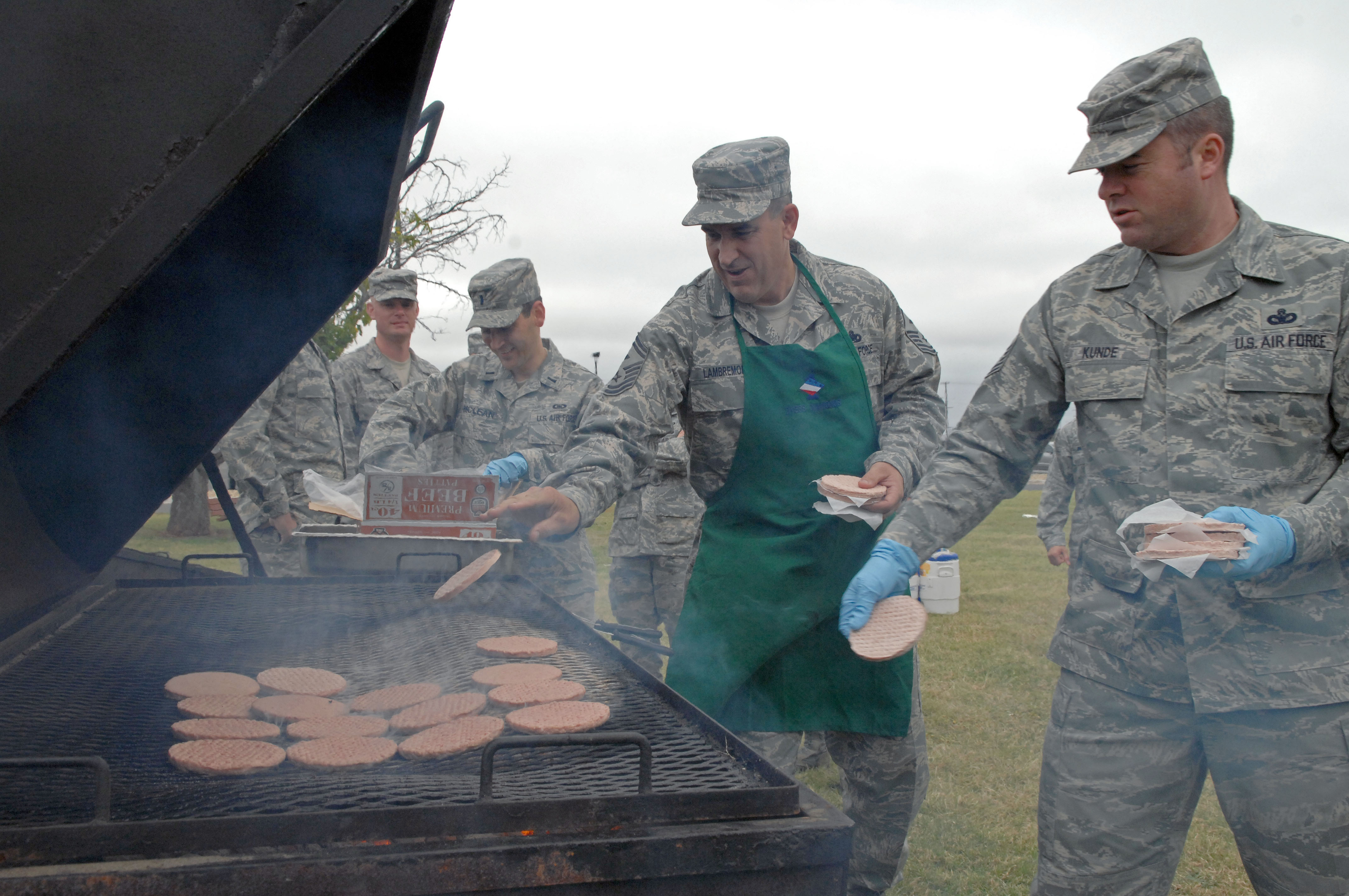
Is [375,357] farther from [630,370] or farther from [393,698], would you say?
[393,698]

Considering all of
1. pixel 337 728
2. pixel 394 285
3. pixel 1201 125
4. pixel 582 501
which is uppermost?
pixel 394 285

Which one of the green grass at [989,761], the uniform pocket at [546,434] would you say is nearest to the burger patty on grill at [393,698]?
the green grass at [989,761]

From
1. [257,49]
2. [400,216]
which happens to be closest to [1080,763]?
[257,49]

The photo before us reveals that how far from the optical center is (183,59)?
1.03 meters

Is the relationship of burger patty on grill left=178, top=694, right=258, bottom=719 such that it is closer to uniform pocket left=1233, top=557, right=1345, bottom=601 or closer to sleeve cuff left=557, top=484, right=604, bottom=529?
sleeve cuff left=557, top=484, right=604, bottom=529

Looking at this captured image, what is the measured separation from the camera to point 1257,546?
5.90 ft

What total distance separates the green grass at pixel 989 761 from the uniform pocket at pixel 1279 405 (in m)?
1.83

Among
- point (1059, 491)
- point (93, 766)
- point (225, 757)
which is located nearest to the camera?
point (93, 766)

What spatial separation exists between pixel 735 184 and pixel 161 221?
1908 millimetres

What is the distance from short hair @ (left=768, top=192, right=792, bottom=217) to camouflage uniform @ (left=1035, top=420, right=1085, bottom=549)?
118 inches

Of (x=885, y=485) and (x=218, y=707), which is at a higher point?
(x=885, y=485)

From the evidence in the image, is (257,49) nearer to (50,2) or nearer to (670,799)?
(50,2)

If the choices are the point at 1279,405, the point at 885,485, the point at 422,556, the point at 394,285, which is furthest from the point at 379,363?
the point at 1279,405

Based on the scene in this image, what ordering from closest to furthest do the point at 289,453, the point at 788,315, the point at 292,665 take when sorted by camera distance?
1. the point at 292,665
2. the point at 788,315
3. the point at 289,453
